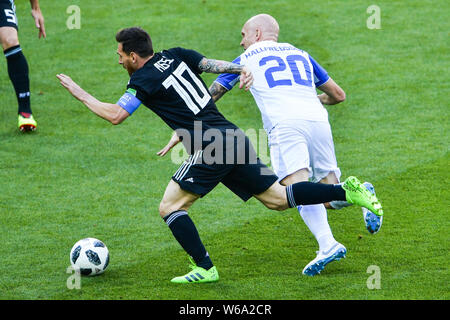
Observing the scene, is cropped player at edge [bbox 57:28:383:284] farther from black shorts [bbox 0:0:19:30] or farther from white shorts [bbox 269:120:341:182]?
black shorts [bbox 0:0:19:30]

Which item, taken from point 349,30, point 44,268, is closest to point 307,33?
point 349,30

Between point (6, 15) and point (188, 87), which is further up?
point (6, 15)

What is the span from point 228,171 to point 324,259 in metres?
1.02

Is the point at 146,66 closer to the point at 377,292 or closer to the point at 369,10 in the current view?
the point at 377,292

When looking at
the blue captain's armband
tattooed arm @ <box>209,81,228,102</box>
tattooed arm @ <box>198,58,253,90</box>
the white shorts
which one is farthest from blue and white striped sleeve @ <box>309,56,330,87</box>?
the blue captain's armband

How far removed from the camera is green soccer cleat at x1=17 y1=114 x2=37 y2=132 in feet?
33.7

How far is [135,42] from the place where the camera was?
5.83 m

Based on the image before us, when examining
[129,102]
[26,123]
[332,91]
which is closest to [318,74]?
[332,91]

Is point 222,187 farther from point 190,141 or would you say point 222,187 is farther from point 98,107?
point 98,107

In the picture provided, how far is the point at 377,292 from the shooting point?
5504mm

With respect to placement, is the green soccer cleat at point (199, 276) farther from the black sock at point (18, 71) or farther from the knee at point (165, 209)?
the black sock at point (18, 71)

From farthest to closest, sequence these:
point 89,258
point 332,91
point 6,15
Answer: point 6,15 < point 332,91 < point 89,258

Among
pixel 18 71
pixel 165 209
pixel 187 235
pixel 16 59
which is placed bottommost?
pixel 187 235

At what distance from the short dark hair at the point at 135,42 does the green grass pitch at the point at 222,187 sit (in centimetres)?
180
